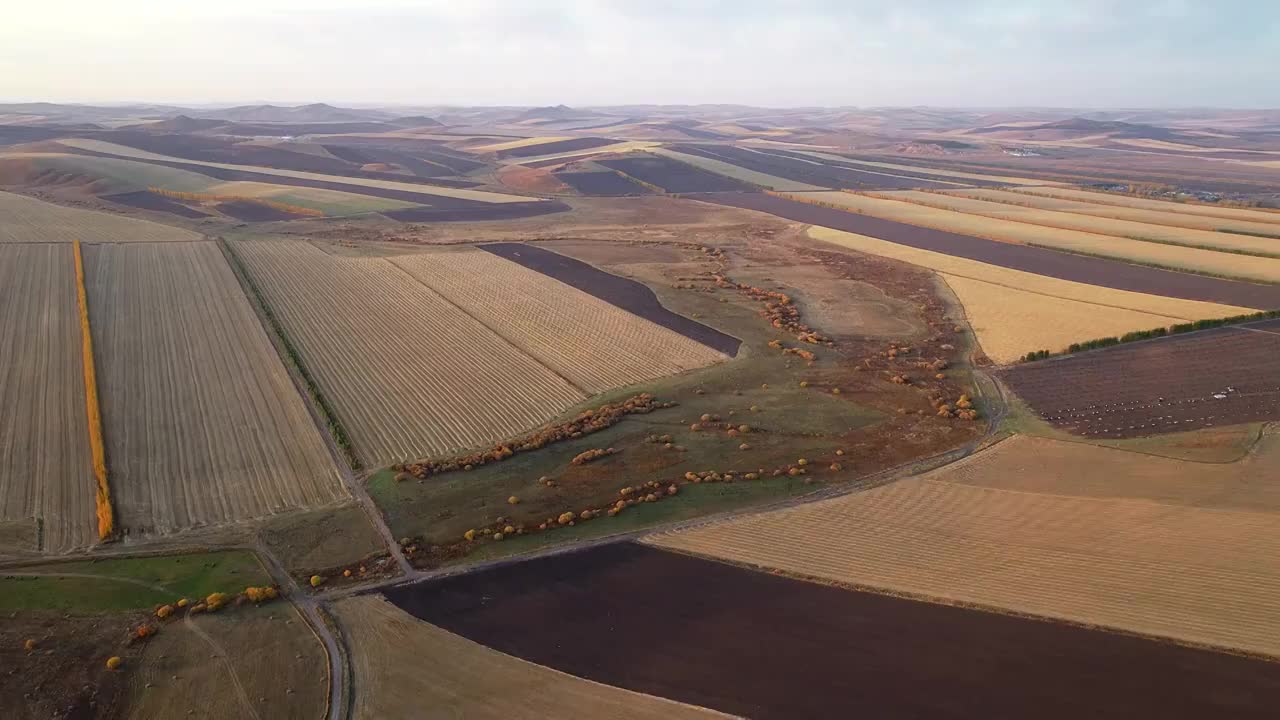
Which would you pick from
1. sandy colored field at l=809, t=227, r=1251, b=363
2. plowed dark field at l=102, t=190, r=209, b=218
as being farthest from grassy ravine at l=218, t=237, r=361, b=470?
sandy colored field at l=809, t=227, r=1251, b=363

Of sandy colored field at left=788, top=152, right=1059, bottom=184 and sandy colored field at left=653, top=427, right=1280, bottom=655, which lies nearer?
sandy colored field at left=653, top=427, right=1280, bottom=655

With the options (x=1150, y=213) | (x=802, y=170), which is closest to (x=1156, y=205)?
(x=1150, y=213)

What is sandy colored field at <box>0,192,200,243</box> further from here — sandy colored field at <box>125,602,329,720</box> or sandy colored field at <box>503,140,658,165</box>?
sandy colored field at <box>503,140,658,165</box>

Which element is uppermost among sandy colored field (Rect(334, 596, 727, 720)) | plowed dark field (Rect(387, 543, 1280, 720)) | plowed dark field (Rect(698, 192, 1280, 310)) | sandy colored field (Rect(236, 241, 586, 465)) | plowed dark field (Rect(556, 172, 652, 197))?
plowed dark field (Rect(556, 172, 652, 197))

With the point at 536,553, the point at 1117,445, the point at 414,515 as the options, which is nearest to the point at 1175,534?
the point at 1117,445

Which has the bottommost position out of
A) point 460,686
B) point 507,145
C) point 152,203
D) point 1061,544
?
point 460,686

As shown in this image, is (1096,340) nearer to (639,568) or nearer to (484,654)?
(639,568)

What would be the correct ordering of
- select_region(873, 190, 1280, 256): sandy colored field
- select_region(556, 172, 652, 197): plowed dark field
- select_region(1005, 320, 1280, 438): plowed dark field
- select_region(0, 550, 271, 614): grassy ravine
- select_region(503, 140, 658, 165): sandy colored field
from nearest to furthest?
select_region(0, 550, 271, 614): grassy ravine → select_region(1005, 320, 1280, 438): plowed dark field → select_region(873, 190, 1280, 256): sandy colored field → select_region(556, 172, 652, 197): plowed dark field → select_region(503, 140, 658, 165): sandy colored field

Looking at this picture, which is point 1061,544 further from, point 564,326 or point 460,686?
point 564,326

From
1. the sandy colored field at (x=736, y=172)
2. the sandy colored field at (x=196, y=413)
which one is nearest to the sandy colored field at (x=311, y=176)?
the sandy colored field at (x=736, y=172)
